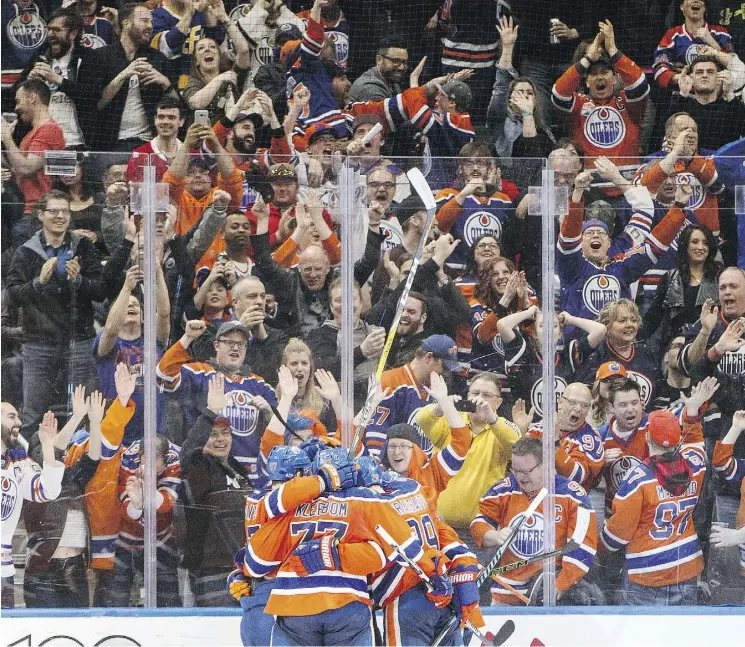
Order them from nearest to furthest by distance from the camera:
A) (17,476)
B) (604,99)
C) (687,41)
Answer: (17,476)
(604,99)
(687,41)

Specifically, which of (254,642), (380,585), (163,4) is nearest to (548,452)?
(380,585)

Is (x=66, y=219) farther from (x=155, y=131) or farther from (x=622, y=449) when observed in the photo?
(x=622, y=449)

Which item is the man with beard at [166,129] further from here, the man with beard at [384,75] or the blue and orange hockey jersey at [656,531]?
the blue and orange hockey jersey at [656,531]

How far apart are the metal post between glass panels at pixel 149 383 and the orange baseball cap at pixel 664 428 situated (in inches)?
68.2

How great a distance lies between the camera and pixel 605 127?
6.10m

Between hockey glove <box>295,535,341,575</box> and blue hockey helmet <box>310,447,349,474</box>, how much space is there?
0.19 meters

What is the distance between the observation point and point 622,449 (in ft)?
14.7

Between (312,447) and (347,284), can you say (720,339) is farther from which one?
(312,447)

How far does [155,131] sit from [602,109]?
2127mm

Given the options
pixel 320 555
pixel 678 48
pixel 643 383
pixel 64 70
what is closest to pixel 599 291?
pixel 643 383

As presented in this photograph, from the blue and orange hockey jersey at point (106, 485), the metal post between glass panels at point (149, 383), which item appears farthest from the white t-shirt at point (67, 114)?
the blue and orange hockey jersey at point (106, 485)

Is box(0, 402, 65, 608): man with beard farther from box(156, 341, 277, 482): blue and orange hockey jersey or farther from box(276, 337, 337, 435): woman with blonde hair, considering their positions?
box(276, 337, 337, 435): woman with blonde hair

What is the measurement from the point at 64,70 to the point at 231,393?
7.47ft

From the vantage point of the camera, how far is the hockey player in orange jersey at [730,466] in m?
4.43
